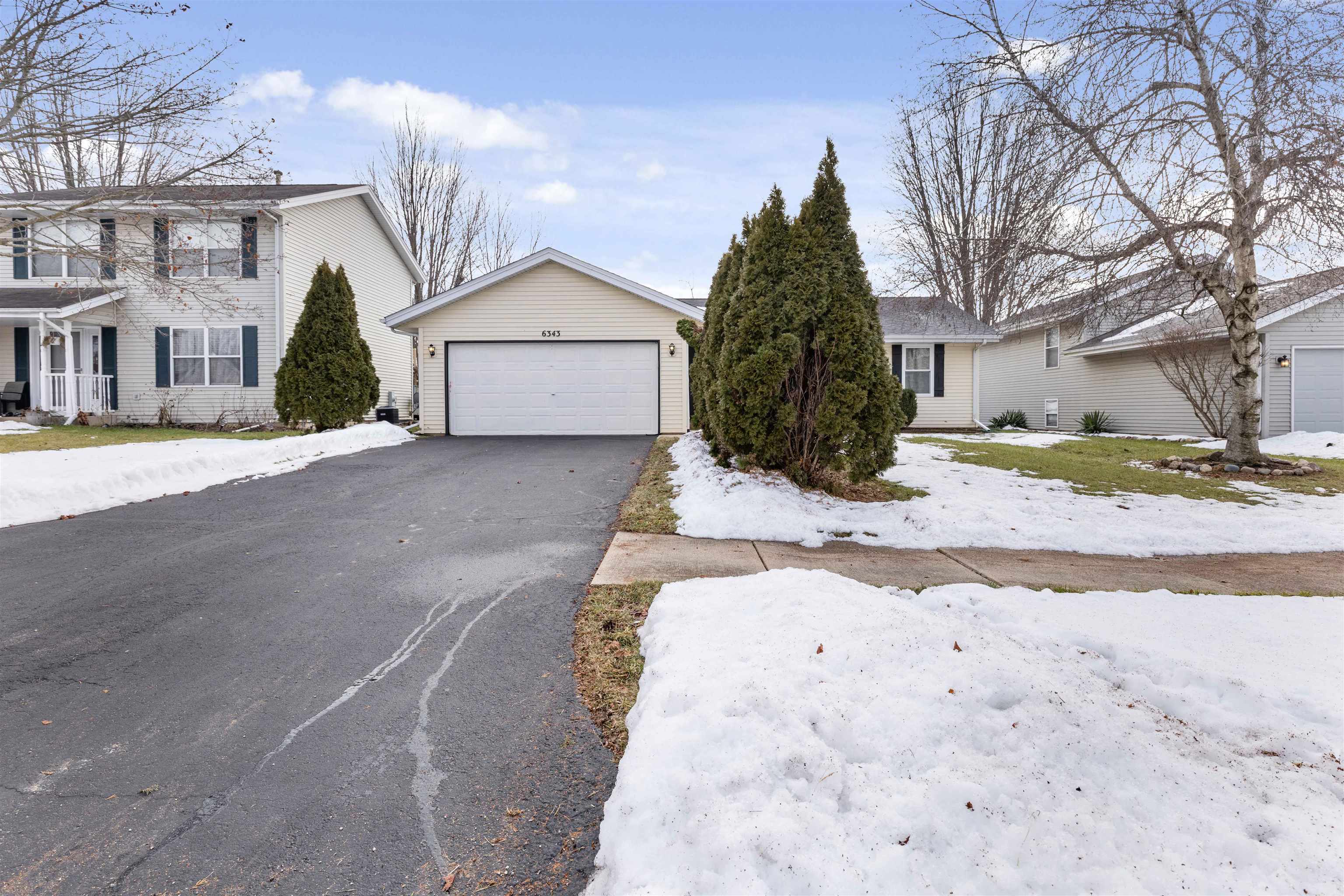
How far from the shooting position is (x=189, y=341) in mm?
16828

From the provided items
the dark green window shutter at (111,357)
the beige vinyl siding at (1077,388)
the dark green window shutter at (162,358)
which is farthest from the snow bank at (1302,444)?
the dark green window shutter at (111,357)

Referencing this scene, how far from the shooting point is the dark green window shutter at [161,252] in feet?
30.8

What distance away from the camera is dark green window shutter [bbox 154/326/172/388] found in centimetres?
1666

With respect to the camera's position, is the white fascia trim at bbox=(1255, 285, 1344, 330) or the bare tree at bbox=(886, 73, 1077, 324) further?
the white fascia trim at bbox=(1255, 285, 1344, 330)

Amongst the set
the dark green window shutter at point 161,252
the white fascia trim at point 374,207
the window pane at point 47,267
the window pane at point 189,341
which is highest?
the white fascia trim at point 374,207

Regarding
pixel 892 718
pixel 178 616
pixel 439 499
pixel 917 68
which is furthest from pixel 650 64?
pixel 892 718

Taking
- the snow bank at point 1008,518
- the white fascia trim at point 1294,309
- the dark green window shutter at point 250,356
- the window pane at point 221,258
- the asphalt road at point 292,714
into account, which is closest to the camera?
the asphalt road at point 292,714

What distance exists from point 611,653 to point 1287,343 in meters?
19.3

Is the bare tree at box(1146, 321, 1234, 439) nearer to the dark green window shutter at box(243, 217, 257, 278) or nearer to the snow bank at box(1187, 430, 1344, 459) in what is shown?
the snow bank at box(1187, 430, 1344, 459)

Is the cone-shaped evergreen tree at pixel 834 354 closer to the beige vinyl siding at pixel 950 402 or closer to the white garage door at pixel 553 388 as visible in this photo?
the white garage door at pixel 553 388

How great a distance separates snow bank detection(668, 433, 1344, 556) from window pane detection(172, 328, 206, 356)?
46.2ft

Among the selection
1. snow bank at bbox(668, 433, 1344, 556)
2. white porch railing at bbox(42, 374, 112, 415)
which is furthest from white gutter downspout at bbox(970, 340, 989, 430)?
white porch railing at bbox(42, 374, 112, 415)

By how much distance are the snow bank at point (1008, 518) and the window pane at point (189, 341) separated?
1409 centimetres

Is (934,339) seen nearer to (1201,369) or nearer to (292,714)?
(1201,369)
